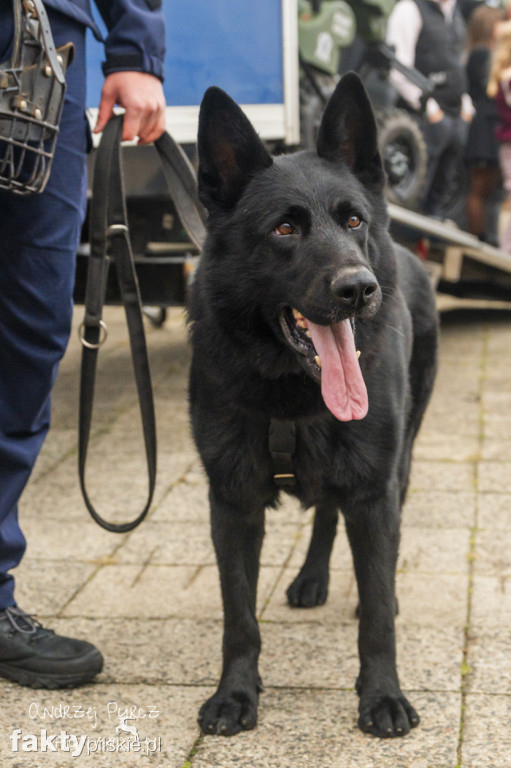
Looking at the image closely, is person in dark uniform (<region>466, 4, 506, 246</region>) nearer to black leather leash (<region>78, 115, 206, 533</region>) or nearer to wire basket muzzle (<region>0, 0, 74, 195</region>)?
black leather leash (<region>78, 115, 206, 533</region>)

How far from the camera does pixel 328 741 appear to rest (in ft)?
7.63

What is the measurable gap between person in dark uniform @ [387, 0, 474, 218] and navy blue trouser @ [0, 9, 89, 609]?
5.72 meters

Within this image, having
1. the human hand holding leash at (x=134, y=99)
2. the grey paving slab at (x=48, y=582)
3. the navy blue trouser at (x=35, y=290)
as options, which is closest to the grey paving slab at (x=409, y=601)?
the grey paving slab at (x=48, y=582)

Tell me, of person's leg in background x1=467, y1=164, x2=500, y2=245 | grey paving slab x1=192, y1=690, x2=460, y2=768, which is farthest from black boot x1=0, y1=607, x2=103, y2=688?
person's leg in background x1=467, y1=164, x2=500, y2=245

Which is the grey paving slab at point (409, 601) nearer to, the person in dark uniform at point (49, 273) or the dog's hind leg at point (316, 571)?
the dog's hind leg at point (316, 571)

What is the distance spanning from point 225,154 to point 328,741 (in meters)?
1.44

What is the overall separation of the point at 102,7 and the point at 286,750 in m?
2.01

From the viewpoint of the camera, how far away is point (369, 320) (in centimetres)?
239

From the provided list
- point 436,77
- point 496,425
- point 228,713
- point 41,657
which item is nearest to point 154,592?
point 41,657

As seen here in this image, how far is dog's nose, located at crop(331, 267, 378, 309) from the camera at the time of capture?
2.12 meters

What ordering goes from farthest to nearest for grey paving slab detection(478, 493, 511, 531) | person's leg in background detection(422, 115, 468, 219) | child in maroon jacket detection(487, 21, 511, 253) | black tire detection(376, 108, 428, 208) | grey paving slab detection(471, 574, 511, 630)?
person's leg in background detection(422, 115, 468, 219)
child in maroon jacket detection(487, 21, 511, 253)
black tire detection(376, 108, 428, 208)
grey paving slab detection(478, 493, 511, 531)
grey paving slab detection(471, 574, 511, 630)

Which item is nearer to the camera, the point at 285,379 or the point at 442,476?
the point at 285,379

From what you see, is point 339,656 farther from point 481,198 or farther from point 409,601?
point 481,198

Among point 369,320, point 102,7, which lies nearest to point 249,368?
point 369,320
